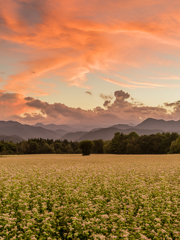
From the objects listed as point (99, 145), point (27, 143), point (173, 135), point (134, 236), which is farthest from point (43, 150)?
point (134, 236)

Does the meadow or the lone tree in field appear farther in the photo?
the lone tree in field

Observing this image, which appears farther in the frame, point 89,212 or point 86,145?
point 86,145

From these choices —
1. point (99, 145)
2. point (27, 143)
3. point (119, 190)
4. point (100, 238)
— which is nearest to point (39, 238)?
point (100, 238)

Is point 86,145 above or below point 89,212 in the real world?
above

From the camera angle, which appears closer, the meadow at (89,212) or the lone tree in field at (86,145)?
the meadow at (89,212)

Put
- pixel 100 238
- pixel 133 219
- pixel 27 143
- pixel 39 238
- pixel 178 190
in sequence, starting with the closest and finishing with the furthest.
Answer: pixel 100 238 → pixel 39 238 → pixel 133 219 → pixel 178 190 → pixel 27 143

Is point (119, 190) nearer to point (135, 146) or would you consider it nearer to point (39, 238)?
point (39, 238)

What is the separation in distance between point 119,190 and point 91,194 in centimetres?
215

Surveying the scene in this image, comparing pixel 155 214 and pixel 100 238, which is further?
pixel 155 214

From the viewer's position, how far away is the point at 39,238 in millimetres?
7785

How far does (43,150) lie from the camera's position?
395ft

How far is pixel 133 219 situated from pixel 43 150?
116515mm

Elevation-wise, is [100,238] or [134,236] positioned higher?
[100,238]

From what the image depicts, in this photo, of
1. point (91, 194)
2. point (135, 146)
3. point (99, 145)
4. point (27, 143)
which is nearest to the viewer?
point (91, 194)
